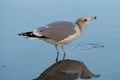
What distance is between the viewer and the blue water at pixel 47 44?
3.22 meters

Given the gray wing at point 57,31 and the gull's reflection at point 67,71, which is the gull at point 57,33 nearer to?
the gray wing at point 57,31

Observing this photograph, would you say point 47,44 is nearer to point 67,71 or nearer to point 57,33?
point 57,33

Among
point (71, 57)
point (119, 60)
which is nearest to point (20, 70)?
point (71, 57)

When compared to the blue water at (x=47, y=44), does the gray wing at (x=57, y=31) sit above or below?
above

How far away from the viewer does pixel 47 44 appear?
153 inches

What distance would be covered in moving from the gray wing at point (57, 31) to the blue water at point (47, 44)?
0.58 feet

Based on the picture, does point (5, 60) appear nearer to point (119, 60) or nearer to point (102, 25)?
point (119, 60)

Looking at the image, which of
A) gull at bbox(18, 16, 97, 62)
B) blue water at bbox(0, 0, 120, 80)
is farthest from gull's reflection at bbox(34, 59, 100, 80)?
gull at bbox(18, 16, 97, 62)

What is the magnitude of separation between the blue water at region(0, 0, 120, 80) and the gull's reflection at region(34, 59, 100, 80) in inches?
2.4

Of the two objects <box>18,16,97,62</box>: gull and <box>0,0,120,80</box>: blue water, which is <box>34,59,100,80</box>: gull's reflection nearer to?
<box>0,0,120,80</box>: blue water

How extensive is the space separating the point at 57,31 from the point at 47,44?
0.42m

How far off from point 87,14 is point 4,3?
4.54 feet

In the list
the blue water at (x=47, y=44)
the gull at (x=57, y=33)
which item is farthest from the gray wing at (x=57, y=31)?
the blue water at (x=47, y=44)

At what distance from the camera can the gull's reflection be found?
2998 millimetres
